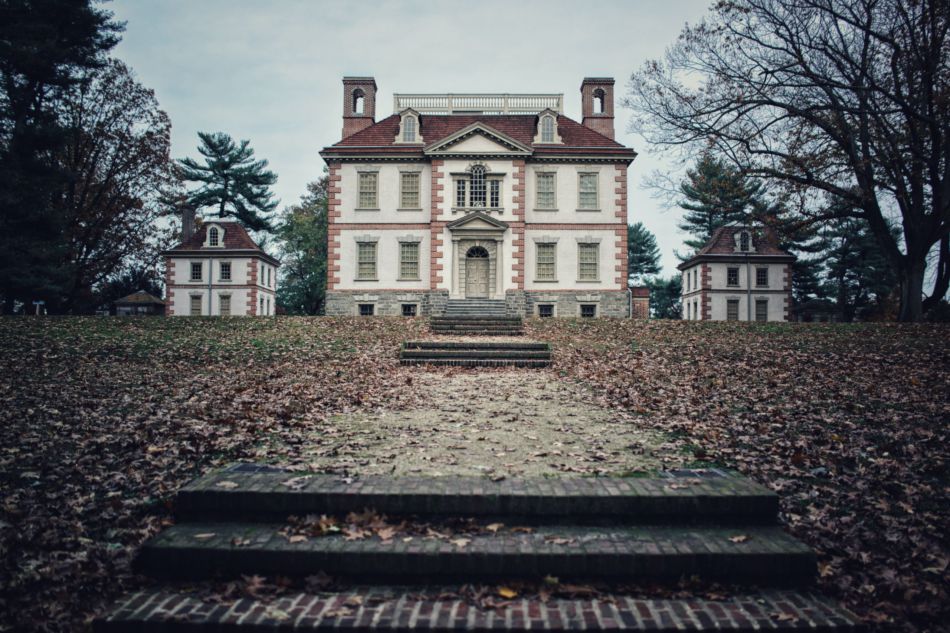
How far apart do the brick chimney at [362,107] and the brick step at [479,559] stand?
31.5 m

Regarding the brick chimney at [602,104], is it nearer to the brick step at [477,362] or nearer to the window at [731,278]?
the window at [731,278]

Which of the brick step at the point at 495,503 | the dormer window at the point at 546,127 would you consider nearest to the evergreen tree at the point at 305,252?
the dormer window at the point at 546,127

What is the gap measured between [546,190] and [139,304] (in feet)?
112

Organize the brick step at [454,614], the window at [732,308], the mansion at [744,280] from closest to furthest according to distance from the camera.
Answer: the brick step at [454,614] → the mansion at [744,280] → the window at [732,308]

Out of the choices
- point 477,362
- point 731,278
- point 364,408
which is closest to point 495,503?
point 364,408

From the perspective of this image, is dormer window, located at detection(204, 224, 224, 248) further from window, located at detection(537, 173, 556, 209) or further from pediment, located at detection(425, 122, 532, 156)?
window, located at detection(537, 173, 556, 209)

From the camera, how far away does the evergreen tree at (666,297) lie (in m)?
61.6

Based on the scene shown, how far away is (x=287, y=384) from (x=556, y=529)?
6.91 meters

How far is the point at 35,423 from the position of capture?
21.9 ft

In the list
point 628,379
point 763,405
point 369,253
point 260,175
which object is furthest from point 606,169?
point 260,175

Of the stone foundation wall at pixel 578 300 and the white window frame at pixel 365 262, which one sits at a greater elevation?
the white window frame at pixel 365 262

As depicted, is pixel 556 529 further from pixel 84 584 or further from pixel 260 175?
pixel 260 175

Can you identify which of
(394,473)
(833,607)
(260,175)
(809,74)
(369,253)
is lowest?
(833,607)

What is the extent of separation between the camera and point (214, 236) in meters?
39.2
